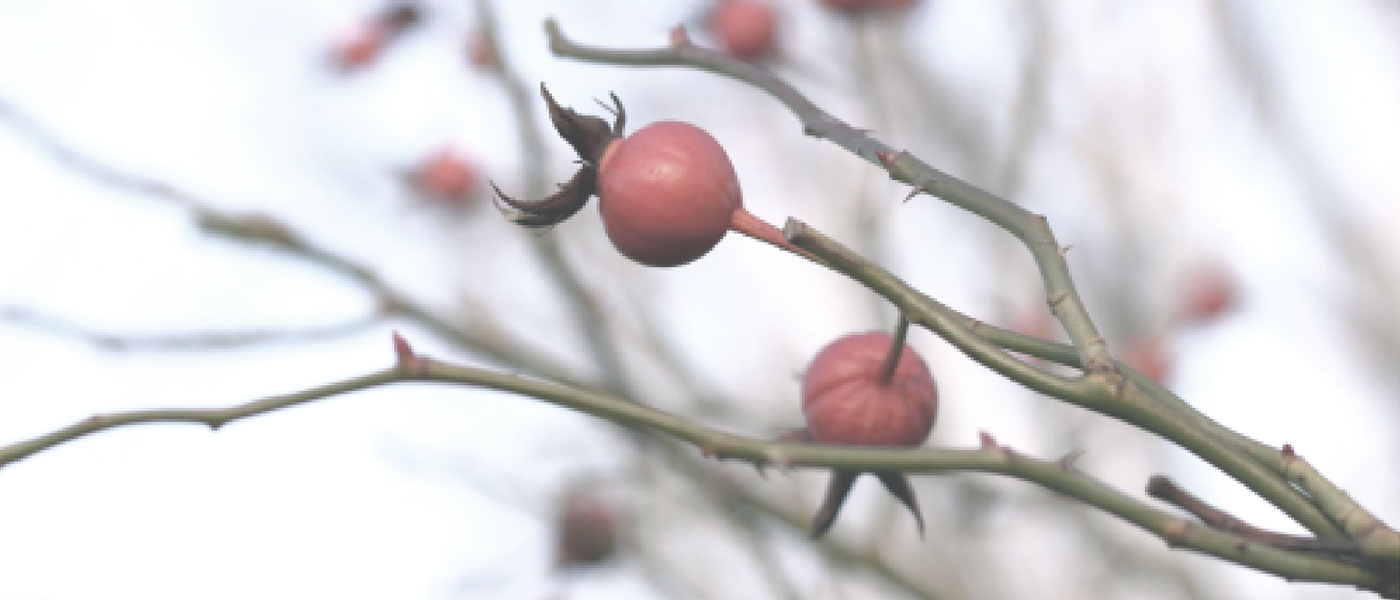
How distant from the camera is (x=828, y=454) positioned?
0.96 metres

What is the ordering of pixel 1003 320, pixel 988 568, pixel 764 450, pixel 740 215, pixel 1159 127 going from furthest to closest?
1. pixel 1159 127
2. pixel 988 568
3. pixel 1003 320
4. pixel 740 215
5. pixel 764 450

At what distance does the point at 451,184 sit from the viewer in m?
4.00

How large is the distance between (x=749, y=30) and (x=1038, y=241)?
2175 mm

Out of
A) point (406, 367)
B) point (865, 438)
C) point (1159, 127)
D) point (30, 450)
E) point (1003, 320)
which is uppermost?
point (1159, 127)

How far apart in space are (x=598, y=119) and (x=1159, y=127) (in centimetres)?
514

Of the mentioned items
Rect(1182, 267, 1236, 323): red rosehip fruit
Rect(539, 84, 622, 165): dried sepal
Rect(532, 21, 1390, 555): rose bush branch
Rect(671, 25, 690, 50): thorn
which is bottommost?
Rect(539, 84, 622, 165): dried sepal

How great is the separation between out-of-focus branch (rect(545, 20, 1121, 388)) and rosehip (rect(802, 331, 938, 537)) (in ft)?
0.77

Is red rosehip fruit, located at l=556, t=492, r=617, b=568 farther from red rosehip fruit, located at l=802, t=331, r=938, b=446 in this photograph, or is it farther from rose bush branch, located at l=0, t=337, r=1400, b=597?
rose bush branch, located at l=0, t=337, r=1400, b=597

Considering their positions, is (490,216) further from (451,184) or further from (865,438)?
(865,438)

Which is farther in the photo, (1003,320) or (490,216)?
(490,216)

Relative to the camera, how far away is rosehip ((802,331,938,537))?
4.33 feet

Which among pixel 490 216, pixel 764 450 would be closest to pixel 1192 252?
pixel 490 216

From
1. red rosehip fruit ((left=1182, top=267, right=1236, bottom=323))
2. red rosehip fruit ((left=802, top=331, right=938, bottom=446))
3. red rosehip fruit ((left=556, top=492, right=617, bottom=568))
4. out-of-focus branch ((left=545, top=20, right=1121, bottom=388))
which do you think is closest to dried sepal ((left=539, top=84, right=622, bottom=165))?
out-of-focus branch ((left=545, top=20, right=1121, bottom=388))

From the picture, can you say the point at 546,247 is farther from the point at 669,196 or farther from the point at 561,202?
the point at 669,196
